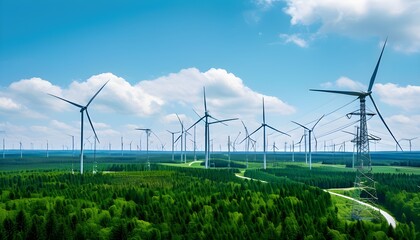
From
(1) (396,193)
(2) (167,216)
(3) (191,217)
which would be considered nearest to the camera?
(3) (191,217)

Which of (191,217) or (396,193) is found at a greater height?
(191,217)

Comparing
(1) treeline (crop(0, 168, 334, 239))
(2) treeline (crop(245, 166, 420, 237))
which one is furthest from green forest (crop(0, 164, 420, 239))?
(2) treeline (crop(245, 166, 420, 237))

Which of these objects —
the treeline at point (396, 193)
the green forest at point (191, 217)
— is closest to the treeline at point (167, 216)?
the green forest at point (191, 217)

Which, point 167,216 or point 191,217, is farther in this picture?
point 167,216

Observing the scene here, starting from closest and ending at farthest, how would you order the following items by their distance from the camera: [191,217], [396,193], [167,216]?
1. [191,217]
2. [167,216]
3. [396,193]

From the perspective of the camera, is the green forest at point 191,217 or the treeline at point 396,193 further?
the treeline at point 396,193

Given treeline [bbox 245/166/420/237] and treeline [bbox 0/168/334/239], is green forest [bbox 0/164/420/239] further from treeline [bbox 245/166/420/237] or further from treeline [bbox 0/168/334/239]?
treeline [bbox 245/166/420/237]

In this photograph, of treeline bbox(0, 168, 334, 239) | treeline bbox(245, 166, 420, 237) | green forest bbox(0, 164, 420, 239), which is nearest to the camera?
green forest bbox(0, 164, 420, 239)

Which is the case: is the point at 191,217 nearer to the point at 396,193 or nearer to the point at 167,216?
the point at 167,216

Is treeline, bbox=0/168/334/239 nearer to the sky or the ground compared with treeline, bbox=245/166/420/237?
nearer to the sky

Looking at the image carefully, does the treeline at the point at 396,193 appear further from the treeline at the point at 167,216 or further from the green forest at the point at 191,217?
the treeline at the point at 167,216

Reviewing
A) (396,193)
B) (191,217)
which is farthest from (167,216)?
(396,193)

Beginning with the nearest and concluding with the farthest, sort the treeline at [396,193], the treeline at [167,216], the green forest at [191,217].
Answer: the green forest at [191,217], the treeline at [167,216], the treeline at [396,193]
